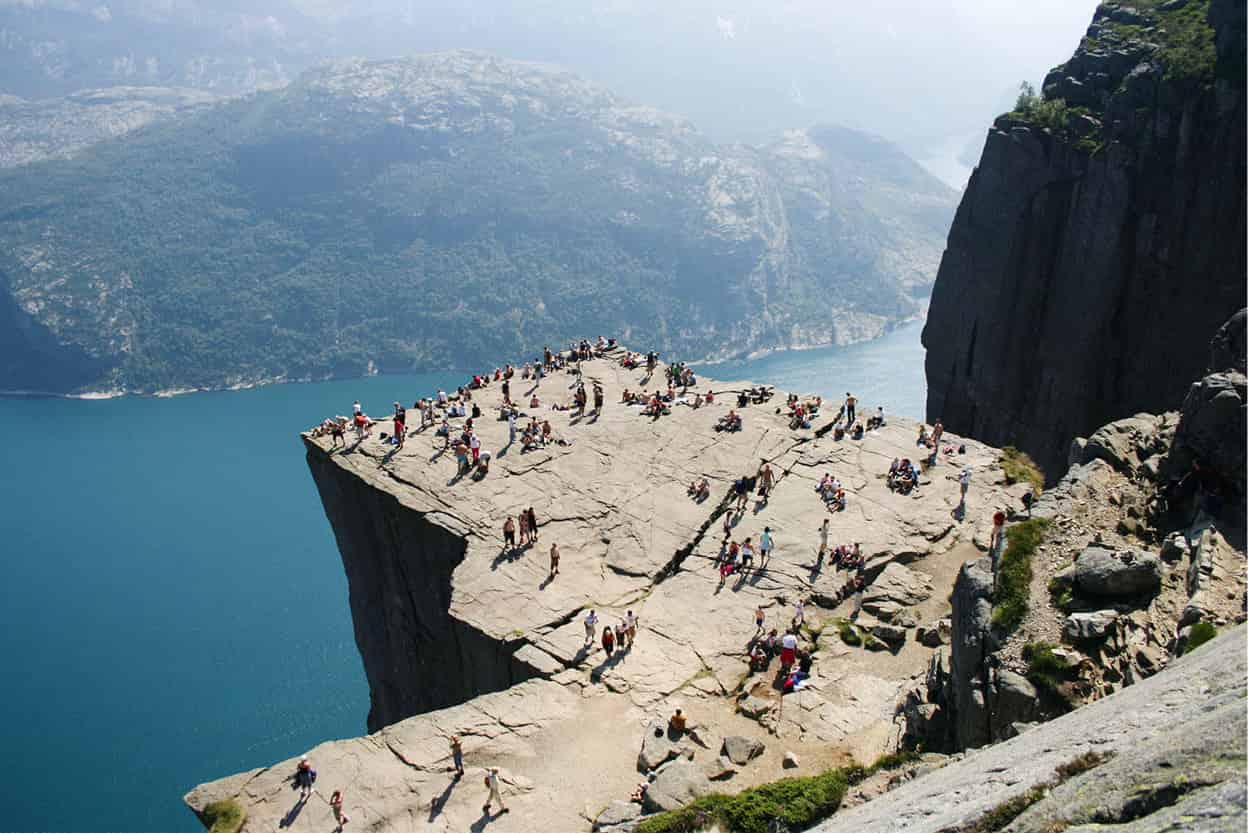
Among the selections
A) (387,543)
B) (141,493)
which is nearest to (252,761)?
(387,543)

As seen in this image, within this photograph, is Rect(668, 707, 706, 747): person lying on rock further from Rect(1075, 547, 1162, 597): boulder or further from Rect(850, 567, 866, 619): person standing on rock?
Rect(1075, 547, 1162, 597): boulder

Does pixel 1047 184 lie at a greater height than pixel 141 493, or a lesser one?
greater

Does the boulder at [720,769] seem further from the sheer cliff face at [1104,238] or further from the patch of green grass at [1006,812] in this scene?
the sheer cliff face at [1104,238]

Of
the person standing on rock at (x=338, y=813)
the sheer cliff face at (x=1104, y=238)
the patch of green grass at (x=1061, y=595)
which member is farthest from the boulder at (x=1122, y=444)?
the person standing on rock at (x=338, y=813)

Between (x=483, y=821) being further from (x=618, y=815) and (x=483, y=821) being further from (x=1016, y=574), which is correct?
(x=1016, y=574)

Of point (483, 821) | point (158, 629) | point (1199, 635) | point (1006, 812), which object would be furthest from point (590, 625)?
point (158, 629)

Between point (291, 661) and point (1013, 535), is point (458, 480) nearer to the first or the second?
point (1013, 535)
